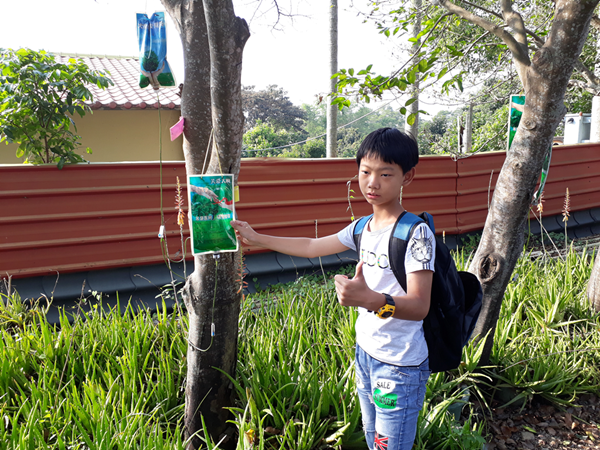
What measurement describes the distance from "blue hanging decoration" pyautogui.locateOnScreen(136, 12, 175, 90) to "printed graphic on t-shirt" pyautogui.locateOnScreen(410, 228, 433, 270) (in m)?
1.42

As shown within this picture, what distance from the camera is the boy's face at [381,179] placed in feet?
4.91

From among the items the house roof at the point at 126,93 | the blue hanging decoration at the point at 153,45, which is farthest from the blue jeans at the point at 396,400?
the house roof at the point at 126,93

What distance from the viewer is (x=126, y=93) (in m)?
8.88

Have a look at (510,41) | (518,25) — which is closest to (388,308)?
(510,41)

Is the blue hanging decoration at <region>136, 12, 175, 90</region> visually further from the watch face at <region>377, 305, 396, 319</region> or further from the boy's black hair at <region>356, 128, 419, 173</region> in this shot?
the watch face at <region>377, 305, 396, 319</region>

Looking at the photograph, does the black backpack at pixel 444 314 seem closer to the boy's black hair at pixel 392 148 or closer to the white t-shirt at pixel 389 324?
the white t-shirt at pixel 389 324

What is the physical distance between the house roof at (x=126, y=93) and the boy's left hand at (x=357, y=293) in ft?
19.1

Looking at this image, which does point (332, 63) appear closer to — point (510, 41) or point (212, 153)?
point (510, 41)

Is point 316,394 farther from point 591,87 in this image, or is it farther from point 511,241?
point 591,87

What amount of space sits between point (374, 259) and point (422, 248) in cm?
21

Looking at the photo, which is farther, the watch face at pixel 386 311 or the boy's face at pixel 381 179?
the boy's face at pixel 381 179

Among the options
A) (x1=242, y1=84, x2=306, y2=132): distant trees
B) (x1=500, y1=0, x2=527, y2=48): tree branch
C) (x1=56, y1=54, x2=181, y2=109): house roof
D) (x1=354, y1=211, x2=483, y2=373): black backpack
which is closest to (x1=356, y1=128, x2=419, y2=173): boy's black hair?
(x1=354, y1=211, x2=483, y2=373): black backpack

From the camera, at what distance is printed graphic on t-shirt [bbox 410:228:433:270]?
139cm

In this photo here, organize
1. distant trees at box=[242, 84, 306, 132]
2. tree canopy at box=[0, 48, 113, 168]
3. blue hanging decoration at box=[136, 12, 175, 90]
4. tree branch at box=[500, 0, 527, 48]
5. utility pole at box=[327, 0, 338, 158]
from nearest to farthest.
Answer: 1. blue hanging decoration at box=[136, 12, 175, 90]
2. tree branch at box=[500, 0, 527, 48]
3. tree canopy at box=[0, 48, 113, 168]
4. utility pole at box=[327, 0, 338, 158]
5. distant trees at box=[242, 84, 306, 132]
